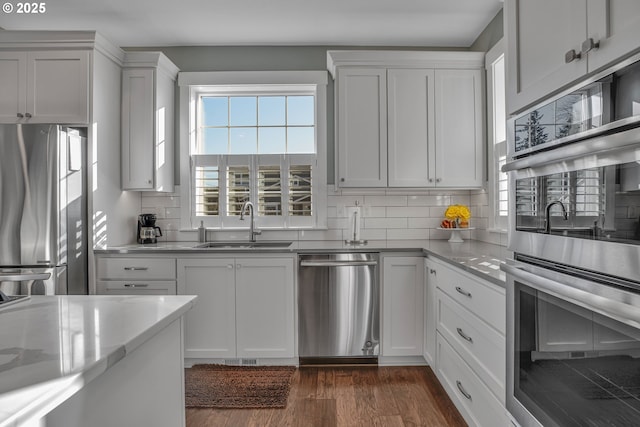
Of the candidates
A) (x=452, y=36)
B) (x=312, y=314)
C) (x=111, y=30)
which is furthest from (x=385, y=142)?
(x=111, y=30)

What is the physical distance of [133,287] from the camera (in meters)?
3.02

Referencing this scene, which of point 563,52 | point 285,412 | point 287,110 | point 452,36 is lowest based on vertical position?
point 285,412

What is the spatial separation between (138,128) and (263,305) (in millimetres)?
1752

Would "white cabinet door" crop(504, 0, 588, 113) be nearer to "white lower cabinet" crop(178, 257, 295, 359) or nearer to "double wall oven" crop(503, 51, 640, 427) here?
"double wall oven" crop(503, 51, 640, 427)

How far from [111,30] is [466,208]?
129 inches

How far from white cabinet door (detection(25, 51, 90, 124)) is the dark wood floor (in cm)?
225

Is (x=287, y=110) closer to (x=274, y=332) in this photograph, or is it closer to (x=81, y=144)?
(x=81, y=144)

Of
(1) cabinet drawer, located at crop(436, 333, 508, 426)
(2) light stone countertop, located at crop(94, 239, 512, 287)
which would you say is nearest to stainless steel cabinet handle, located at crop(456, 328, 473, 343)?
(1) cabinet drawer, located at crop(436, 333, 508, 426)

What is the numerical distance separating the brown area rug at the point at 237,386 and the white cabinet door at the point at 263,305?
13 cm

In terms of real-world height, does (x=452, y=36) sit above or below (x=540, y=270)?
above

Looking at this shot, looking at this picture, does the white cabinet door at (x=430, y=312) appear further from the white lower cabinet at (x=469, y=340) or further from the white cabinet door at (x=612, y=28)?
the white cabinet door at (x=612, y=28)

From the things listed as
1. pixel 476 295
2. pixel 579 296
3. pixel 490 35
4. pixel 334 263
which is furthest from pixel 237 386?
pixel 490 35

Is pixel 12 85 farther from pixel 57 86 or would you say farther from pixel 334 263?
pixel 334 263

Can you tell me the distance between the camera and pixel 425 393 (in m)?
2.64
